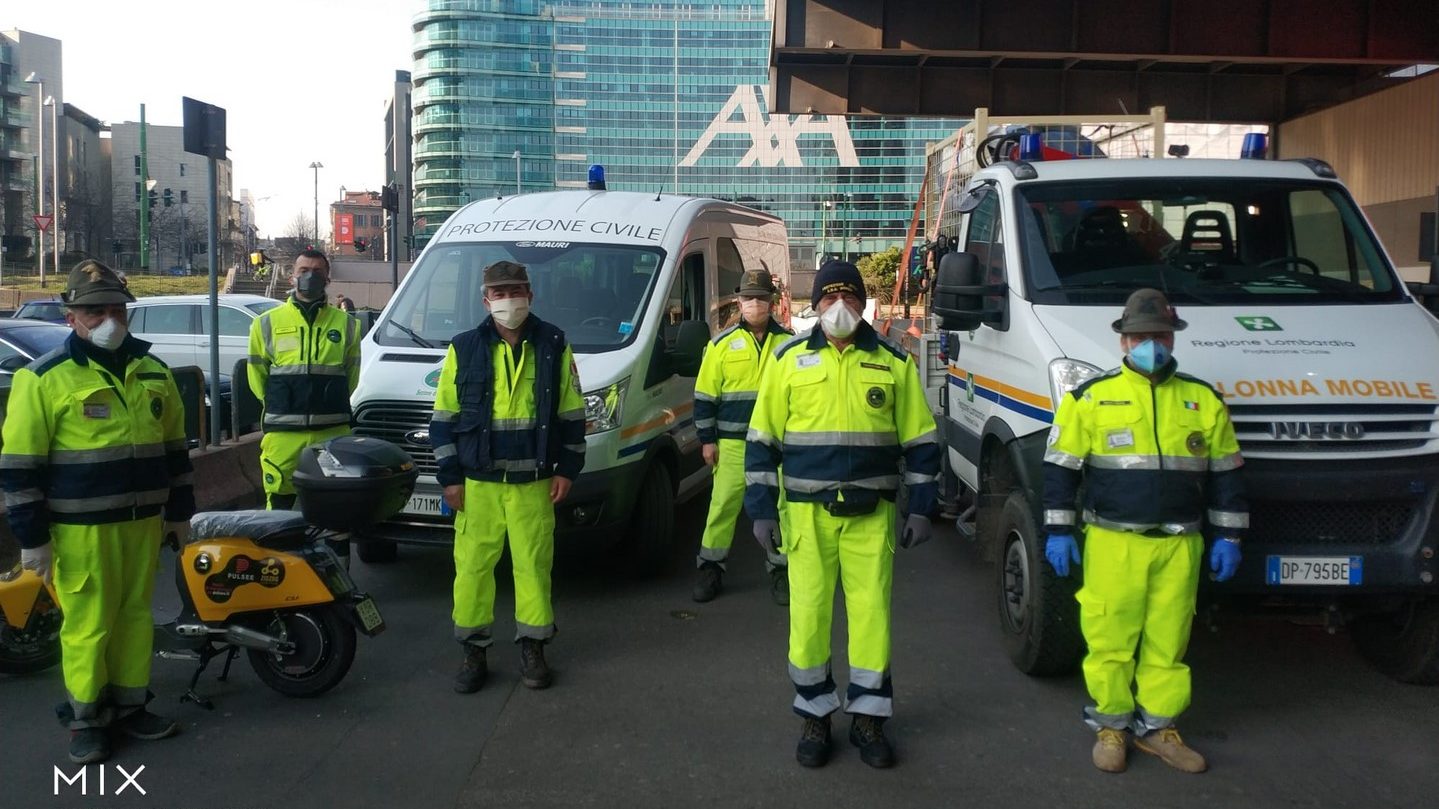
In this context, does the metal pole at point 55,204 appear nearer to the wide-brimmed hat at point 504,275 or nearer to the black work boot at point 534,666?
the wide-brimmed hat at point 504,275

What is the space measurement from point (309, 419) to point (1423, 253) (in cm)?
650

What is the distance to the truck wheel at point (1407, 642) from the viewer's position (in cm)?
540

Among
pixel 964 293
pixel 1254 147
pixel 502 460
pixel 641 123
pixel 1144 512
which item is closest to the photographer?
pixel 1144 512

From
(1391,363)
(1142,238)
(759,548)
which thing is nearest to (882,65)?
(759,548)

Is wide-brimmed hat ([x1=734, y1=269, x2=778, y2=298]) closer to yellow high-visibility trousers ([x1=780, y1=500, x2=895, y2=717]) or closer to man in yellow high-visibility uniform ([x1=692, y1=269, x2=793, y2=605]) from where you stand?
man in yellow high-visibility uniform ([x1=692, y1=269, x2=793, y2=605])

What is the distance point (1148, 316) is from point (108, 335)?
4060mm

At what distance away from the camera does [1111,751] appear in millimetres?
4684

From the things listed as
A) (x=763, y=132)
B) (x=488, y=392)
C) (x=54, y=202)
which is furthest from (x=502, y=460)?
(x=763, y=132)

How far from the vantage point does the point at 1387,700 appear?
214 inches

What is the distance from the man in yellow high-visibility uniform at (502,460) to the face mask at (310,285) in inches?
76.8

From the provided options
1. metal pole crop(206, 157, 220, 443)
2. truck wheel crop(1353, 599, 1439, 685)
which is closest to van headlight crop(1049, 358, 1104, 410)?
truck wheel crop(1353, 599, 1439, 685)

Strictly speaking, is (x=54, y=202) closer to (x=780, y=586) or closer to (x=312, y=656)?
(x=780, y=586)

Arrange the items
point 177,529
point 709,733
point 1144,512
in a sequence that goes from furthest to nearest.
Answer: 1. point 177,529
2. point 709,733
3. point 1144,512

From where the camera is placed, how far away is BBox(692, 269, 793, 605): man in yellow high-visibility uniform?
23.9 ft
